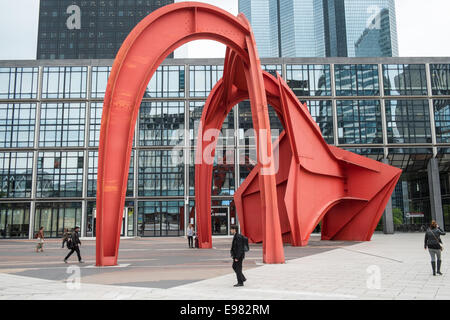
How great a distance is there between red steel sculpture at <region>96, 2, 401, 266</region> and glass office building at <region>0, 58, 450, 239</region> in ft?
70.4

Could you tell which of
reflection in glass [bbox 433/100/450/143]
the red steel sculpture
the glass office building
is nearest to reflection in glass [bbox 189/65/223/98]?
the glass office building

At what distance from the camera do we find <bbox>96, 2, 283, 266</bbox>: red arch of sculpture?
1260 centimetres

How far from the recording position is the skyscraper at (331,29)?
526 feet

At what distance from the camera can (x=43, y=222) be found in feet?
150

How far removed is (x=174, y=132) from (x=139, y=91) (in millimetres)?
33603

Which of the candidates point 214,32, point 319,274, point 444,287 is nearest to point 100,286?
point 319,274

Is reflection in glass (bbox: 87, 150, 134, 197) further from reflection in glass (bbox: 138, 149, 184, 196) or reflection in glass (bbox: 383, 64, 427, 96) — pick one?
reflection in glass (bbox: 383, 64, 427, 96)

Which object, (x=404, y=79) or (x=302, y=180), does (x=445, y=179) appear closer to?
(x=404, y=79)

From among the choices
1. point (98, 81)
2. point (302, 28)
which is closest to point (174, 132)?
point (98, 81)

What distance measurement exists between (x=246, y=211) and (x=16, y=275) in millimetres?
15589

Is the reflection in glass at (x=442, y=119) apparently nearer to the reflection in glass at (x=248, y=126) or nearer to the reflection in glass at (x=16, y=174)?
the reflection in glass at (x=248, y=126)

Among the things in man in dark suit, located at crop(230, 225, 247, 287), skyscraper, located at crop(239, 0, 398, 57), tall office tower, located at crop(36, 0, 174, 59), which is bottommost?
man in dark suit, located at crop(230, 225, 247, 287)

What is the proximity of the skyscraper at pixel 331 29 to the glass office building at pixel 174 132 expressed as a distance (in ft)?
402
